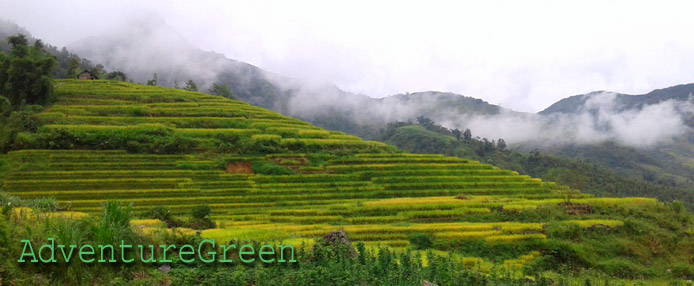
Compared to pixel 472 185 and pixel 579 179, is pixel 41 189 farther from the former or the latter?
pixel 579 179

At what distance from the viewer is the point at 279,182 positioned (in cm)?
2834

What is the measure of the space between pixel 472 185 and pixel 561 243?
40.3ft

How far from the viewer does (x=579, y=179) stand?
63500mm

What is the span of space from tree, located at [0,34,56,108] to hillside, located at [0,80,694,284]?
2.48 m

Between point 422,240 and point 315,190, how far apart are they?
11.1 meters

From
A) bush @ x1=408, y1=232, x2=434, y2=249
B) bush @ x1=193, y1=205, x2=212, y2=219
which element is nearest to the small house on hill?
bush @ x1=193, y1=205, x2=212, y2=219

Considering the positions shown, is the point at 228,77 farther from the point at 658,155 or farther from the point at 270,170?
the point at 658,155

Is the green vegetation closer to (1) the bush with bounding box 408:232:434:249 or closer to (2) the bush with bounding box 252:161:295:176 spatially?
(1) the bush with bounding box 408:232:434:249

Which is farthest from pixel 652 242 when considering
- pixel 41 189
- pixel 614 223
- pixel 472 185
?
pixel 41 189

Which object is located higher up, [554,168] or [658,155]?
[554,168]

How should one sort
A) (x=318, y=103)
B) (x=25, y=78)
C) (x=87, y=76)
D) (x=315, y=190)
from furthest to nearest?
(x=318, y=103) < (x=87, y=76) < (x=25, y=78) < (x=315, y=190)

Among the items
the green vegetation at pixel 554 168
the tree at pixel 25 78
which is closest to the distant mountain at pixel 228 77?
the green vegetation at pixel 554 168

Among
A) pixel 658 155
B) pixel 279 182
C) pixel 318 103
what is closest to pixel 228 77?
pixel 318 103

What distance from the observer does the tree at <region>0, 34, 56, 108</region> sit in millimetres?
35000
